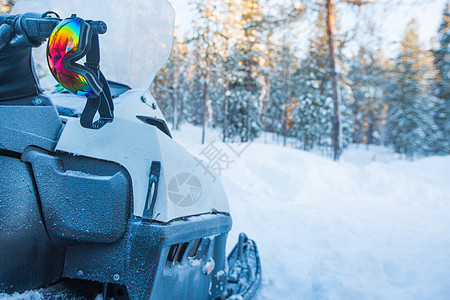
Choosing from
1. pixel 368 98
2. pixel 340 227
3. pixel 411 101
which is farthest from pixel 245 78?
pixel 368 98

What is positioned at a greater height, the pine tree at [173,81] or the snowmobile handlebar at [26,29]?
the pine tree at [173,81]

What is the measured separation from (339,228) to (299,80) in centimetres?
2280

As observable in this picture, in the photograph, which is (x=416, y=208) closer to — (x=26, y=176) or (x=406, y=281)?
(x=406, y=281)

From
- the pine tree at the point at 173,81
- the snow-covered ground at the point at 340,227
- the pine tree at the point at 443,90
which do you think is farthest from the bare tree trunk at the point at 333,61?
the pine tree at the point at 443,90

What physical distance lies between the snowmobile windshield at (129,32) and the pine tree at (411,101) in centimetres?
3567

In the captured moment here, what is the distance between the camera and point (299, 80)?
26031 millimetres

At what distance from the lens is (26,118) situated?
4.15 ft

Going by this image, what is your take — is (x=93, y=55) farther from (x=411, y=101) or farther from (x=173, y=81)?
(x=411, y=101)

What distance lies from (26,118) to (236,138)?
816 inches

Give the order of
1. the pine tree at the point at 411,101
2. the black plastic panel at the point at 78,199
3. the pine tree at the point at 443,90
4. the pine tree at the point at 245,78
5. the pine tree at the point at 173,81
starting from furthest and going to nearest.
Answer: the pine tree at the point at 411,101
the pine tree at the point at 443,90
the pine tree at the point at 173,81
the pine tree at the point at 245,78
the black plastic panel at the point at 78,199

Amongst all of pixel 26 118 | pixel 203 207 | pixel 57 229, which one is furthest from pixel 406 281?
pixel 26 118

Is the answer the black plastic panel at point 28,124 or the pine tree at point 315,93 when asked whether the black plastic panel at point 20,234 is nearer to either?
the black plastic panel at point 28,124

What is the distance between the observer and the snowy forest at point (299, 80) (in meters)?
16.5

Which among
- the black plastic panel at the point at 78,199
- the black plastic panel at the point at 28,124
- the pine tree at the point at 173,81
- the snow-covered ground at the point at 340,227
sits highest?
the pine tree at the point at 173,81
